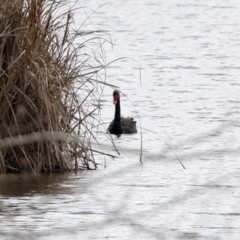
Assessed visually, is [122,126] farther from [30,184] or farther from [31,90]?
[30,184]

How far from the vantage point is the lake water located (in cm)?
757

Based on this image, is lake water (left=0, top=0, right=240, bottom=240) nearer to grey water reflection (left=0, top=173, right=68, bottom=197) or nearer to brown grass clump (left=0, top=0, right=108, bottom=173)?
grey water reflection (left=0, top=173, right=68, bottom=197)

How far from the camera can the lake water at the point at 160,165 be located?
757 cm

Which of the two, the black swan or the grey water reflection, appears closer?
the grey water reflection

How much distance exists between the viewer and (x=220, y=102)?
14.1 m

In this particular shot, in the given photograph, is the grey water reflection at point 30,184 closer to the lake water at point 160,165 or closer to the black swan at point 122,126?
the lake water at point 160,165

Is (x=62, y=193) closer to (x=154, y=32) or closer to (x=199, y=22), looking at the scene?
(x=154, y=32)

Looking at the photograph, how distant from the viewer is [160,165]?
1034cm

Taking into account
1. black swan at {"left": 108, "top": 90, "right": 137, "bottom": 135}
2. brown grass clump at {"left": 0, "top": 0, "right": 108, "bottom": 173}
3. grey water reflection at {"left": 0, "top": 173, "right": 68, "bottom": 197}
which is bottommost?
grey water reflection at {"left": 0, "top": 173, "right": 68, "bottom": 197}

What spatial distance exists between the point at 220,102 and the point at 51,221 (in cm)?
662

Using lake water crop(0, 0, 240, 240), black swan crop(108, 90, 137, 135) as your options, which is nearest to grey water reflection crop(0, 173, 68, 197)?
lake water crop(0, 0, 240, 240)

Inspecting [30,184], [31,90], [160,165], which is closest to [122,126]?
[160,165]

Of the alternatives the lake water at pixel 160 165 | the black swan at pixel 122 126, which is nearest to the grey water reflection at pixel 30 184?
the lake water at pixel 160 165

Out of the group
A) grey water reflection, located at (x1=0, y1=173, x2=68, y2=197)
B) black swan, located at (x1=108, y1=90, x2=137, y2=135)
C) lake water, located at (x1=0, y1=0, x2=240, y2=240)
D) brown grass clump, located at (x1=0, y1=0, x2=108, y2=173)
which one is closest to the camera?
lake water, located at (x1=0, y1=0, x2=240, y2=240)
